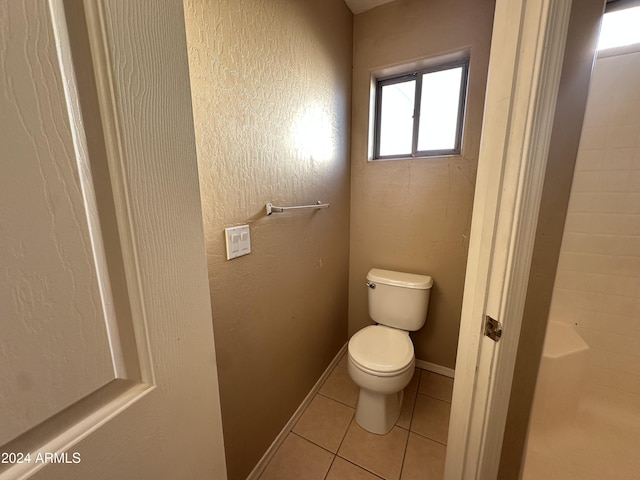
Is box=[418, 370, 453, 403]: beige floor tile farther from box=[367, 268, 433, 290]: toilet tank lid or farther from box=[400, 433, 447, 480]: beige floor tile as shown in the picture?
box=[367, 268, 433, 290]: toilet tank lid

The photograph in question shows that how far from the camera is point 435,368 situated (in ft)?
6.14

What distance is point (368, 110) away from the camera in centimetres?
175

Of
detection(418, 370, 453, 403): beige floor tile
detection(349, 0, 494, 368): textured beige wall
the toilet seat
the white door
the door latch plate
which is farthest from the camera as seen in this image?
detection(418, 370, 453, 403): beige floor tile

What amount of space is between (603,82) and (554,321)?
4.41 ft

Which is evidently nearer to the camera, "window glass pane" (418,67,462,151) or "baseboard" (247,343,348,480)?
"baseboard" (247,343,348,480)

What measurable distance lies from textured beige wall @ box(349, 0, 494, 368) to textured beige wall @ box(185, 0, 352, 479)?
18 centimetres

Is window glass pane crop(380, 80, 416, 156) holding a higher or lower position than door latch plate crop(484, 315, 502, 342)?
higher

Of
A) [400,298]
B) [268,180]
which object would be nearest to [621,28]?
[400,298]

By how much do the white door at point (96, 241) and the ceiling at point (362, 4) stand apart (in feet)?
5.60

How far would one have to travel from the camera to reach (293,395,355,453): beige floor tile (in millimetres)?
1374

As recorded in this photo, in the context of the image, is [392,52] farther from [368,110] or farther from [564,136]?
[564,136]

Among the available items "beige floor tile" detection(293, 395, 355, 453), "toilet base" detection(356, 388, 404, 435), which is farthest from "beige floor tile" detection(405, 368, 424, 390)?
"beige floor tile" detection(293, 395, 355, 453)

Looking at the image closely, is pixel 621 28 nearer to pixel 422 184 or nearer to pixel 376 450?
pixel 422 184

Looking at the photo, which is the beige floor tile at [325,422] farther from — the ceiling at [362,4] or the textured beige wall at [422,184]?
the ceiling at [362,4]
